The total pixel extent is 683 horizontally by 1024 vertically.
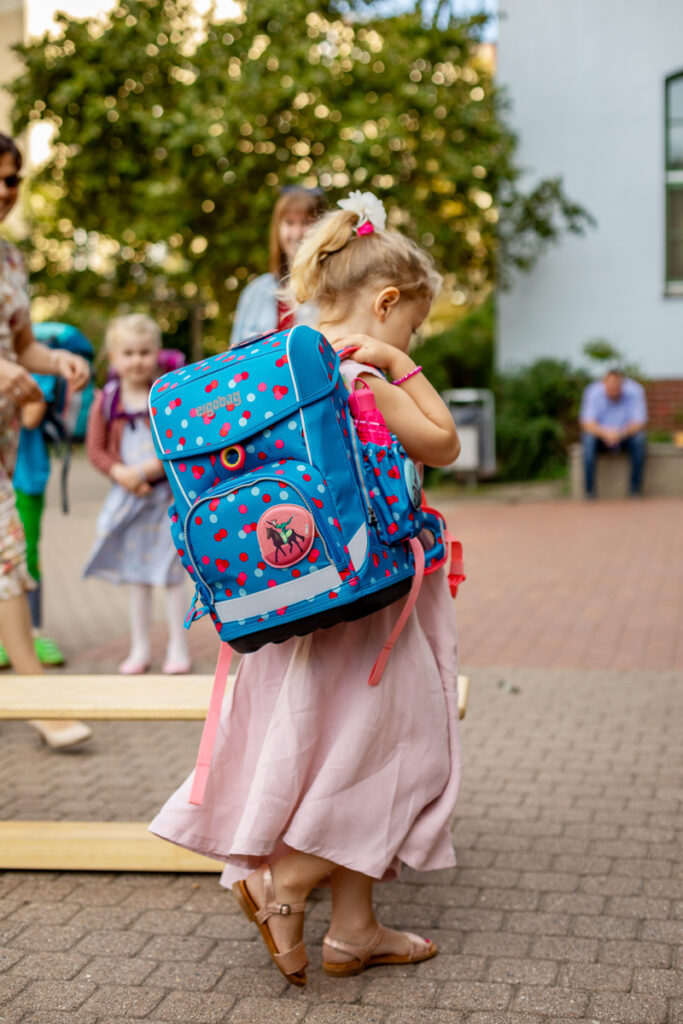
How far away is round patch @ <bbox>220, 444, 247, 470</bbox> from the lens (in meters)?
2.40

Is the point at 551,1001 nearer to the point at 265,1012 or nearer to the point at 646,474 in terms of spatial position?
the point at 265,1012

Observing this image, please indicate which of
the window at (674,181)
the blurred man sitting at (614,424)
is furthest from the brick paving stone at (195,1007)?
the window at (674,181)

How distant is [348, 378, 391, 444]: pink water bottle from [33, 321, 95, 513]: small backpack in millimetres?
3445

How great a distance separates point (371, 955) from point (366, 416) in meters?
1.28

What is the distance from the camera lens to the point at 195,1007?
8.61 feet

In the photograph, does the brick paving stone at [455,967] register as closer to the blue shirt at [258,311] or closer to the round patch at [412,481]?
the round patch at [412,481]

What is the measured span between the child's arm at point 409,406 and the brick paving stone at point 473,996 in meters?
1.20

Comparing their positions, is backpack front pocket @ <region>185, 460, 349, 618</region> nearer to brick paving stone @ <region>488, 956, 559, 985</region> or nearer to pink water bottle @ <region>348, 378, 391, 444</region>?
pink water bottle @ <region>348, 378, 391, 444</region>

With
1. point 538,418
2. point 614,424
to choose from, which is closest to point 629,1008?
point 614,424

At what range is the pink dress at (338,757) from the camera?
2.62 m

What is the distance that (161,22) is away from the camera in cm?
1527

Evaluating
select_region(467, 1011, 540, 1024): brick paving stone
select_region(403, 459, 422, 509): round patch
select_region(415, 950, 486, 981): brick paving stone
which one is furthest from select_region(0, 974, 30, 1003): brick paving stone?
select_region(403, 459, 422, 509): round patch

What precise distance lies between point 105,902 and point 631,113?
14.9m

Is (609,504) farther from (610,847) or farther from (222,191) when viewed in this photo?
(610,847)
